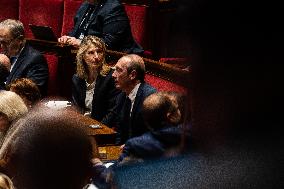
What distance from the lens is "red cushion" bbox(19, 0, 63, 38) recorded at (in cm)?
545

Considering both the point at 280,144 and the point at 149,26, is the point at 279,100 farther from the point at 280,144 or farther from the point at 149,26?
the point at 149,26

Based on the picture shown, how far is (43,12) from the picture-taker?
5.47m

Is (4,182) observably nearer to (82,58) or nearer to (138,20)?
(82,58)

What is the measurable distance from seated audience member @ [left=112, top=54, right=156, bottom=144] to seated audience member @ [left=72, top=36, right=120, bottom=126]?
0.26m

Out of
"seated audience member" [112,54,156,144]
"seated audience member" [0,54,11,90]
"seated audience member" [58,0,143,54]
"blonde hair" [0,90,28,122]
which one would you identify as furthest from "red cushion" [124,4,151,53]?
"blonde hair" [0,90,28,122]

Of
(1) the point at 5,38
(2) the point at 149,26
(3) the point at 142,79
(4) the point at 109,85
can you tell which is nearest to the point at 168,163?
(3) the point at 142,79

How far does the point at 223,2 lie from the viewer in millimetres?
298

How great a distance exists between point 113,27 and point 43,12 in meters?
1.08

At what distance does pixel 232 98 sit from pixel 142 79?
3434mm

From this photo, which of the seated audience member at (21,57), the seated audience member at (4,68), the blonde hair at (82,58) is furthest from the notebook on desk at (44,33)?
the seated audience member at (4,68)

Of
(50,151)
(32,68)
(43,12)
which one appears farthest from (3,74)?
(50,151)

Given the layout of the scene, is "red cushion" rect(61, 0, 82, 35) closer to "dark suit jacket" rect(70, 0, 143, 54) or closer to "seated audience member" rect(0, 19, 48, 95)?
"dark suit jacket" rect(70, 0, 143, 54)

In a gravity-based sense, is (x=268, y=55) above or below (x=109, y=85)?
above

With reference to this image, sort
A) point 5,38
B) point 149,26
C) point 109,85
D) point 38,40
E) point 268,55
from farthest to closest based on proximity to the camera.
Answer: point 149,26, point 38,40, point 5,38, point 109,85, point 268,55
